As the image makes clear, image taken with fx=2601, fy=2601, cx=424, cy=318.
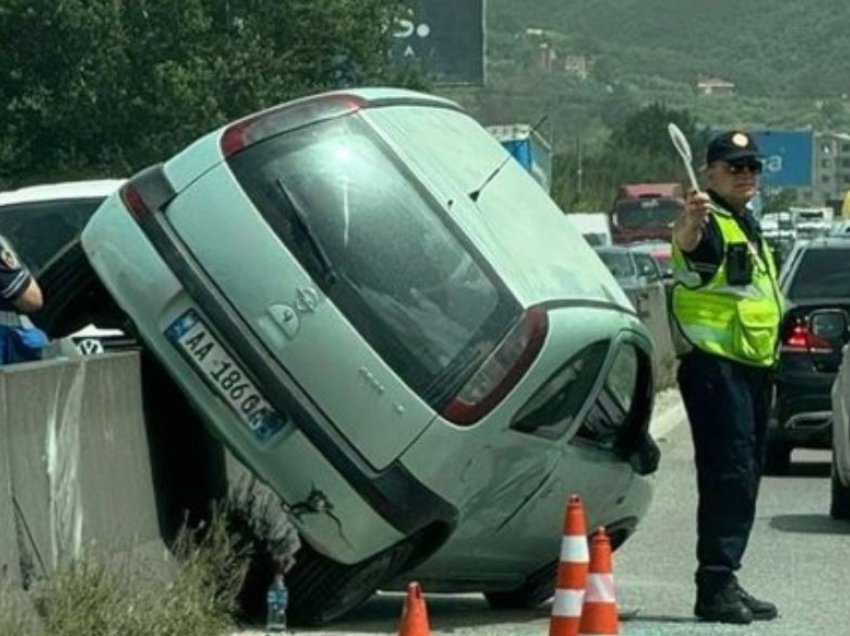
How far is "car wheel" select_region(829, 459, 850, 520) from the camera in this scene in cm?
1520

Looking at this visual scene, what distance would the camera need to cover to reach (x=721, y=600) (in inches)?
414

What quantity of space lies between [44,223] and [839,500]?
16.6 ft

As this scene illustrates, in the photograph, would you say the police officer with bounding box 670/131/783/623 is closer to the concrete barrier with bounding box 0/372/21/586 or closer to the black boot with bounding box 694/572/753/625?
the black boot with bounding box 694/572/753/625

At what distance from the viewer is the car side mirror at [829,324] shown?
60.0 ft

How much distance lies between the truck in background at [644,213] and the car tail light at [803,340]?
5761 cm

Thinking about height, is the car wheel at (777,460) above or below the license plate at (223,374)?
below

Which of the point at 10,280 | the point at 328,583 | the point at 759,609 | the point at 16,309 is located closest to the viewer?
the point at 328,583

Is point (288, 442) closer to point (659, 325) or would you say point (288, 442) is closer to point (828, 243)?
point (828, 243)

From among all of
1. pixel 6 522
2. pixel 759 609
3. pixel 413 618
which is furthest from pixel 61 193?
pixel 413 618

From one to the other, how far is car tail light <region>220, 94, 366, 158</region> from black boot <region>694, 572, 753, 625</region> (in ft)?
7.83

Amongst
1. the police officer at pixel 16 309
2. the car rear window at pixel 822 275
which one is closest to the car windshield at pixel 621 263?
the car rear window at pixel 822 275

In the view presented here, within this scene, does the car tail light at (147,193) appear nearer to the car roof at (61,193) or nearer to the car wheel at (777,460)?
the car roof at (61,193)

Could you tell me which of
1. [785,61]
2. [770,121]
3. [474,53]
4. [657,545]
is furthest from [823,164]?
[657,545]

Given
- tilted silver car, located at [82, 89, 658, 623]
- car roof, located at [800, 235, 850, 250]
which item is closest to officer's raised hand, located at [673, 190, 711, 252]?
tilted silver car, located at [82, 89, 658, 623]
